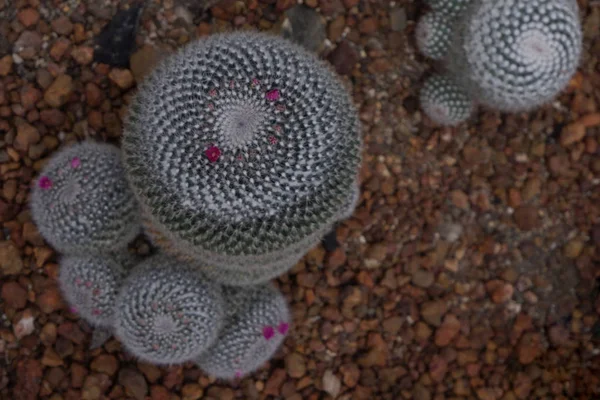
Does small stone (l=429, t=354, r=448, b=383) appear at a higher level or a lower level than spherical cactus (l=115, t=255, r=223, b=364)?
lower

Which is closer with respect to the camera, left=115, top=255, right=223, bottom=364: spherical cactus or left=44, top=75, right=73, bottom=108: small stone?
left=115, top=255, right=223, bottom=364: spherical cactus

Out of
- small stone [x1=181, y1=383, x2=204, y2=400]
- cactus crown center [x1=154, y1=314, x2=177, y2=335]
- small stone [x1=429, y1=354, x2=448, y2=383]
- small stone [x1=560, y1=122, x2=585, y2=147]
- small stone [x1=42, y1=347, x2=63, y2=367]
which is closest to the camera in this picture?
cactus crown center [x1=154, y1=314, x2=177, y2=335]

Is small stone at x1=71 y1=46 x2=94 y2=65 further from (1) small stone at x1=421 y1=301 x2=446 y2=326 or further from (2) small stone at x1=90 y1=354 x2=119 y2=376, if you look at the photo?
(1) small stone at x1=421 y1=301 x2=446 y2=326

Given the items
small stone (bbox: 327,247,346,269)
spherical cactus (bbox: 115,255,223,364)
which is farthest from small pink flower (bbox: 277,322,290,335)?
small stone (bbox: 327,247,346,269)

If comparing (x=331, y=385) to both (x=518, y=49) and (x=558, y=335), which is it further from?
(x=518, y=49)

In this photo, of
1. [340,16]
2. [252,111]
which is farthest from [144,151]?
[340,16]

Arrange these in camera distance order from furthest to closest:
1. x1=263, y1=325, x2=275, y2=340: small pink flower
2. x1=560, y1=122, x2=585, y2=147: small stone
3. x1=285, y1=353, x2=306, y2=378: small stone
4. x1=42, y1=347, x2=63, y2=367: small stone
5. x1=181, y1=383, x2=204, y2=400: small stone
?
x1=560, y1=122, x2=585, y2=147: small stone
x1=285, y1=353, x2=306, y2=378: small stone
x1=181, y1=383, x2=204, y2=400: small stone
x1=42, y1=347, x2=63, y2=367: small stone
x1=263, y1=325, x2=275, y2=340: small pink flower

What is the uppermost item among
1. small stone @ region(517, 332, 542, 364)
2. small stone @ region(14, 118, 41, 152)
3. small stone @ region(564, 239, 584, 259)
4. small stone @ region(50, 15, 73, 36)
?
small stone @ region(50, 15, 73, 36)
